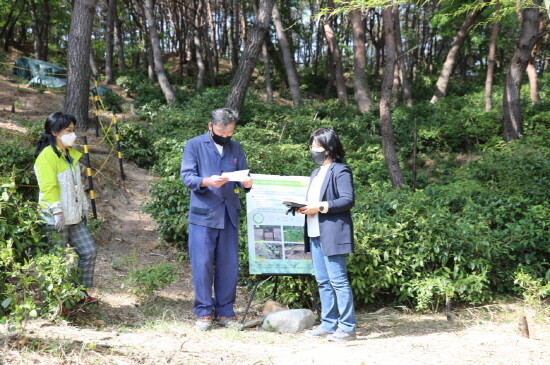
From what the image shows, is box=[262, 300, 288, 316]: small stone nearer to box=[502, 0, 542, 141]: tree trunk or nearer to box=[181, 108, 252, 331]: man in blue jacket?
box=[181, 108, 252, 331]: man in blue jacket

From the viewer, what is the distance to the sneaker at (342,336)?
4273 millimetres

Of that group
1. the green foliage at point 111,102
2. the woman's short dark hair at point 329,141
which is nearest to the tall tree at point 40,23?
the green foliage at point 111,102

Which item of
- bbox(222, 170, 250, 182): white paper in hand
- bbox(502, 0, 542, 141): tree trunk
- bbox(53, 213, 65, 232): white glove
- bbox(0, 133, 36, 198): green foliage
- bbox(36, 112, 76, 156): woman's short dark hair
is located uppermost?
bbox(502, 0, 542, 141): tree trunk

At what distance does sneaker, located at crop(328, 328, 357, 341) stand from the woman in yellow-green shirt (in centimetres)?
233

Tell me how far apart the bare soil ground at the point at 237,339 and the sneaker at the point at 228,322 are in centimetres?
13

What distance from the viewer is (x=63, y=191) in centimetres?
447

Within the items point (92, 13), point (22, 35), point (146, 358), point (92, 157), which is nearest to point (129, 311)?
point (146, 358)

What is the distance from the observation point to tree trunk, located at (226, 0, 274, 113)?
1164cm

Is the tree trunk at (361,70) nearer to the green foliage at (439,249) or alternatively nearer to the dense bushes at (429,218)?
the dense bushes at (429,218)

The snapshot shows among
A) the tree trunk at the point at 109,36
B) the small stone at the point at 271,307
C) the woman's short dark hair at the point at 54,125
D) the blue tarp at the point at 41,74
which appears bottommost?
the small stone at the point at 271,307

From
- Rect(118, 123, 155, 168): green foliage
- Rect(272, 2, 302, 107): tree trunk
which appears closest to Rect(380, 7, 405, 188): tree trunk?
Rect(118, 123, 155, 168): green foliage

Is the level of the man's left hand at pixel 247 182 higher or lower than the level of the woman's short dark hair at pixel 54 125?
lower

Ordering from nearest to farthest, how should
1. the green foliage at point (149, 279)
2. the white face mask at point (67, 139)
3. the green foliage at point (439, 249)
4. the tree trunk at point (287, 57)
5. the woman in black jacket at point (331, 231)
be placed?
the woman in black jacket at point (331, 231)
the white face mask at point (67, 139)
the green foliage at point (149, 279)
the green foliage at point (439, 249)
the tree trunk at point (287, 57)

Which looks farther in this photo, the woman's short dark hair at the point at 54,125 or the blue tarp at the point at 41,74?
the blue tarp at the point at 41,74
